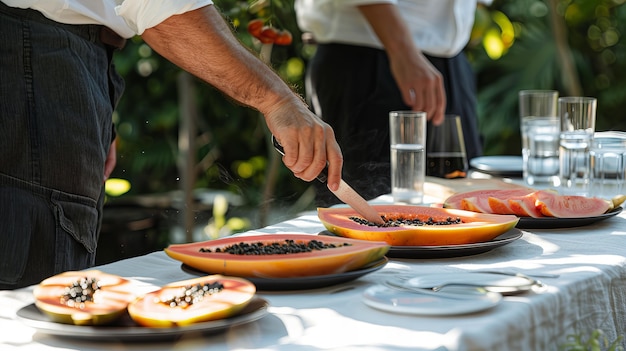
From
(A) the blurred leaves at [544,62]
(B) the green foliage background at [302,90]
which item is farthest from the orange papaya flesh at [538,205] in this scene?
(A) the blurred leaves at [544,62]

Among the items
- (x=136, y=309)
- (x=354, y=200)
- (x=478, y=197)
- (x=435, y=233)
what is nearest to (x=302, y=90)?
(x=478, y=197)

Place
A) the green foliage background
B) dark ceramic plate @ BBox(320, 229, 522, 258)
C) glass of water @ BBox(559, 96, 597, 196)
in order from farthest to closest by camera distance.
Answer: the green foliage background → glass of water @ BBox(559, 96, 597, 196) → dark ceramic plate @ BBox(320, 229, 522, 258)

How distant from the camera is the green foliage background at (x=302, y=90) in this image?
524 centimetres

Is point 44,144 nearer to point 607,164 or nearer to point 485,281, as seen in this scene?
point 485,281

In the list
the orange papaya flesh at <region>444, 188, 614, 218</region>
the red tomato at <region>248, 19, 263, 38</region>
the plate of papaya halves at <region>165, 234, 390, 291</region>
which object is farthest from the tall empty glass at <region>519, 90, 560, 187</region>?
the plate of papaya halves at <region>165, 234, 390, 291</region>

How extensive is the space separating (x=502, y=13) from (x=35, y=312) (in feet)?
18.1

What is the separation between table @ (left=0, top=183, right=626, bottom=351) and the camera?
3.57ft

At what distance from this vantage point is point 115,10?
1.93 meters

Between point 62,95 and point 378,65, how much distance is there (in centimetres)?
155

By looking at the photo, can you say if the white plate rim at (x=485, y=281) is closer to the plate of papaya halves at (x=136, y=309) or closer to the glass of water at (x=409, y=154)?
the plate of papaya halves at (x=136, y=309)

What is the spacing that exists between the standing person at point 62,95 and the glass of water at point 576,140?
2.67 ft

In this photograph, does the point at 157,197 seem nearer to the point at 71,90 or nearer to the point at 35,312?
the point at 71,90

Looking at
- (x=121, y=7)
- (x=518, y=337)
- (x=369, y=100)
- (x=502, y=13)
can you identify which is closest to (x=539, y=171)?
(x=369, y=100)

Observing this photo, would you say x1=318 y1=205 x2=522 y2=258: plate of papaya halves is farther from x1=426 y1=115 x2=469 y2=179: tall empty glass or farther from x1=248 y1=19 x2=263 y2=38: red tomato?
x1=248 y1=19 x2=263 y2=38: red tomato
